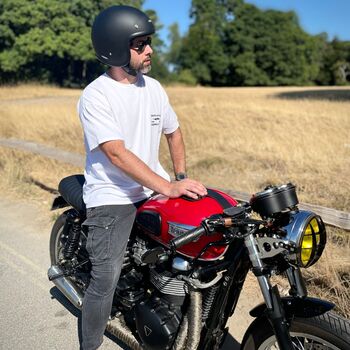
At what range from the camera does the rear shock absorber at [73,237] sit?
10.8 feet

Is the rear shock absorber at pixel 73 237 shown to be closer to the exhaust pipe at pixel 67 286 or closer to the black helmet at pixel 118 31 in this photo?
the exhaust pipe at pixel 67 286

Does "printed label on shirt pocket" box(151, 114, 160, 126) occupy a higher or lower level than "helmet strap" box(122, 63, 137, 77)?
lower

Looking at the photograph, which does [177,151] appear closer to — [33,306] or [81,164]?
[33,306]

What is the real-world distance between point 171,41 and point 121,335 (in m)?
78.0

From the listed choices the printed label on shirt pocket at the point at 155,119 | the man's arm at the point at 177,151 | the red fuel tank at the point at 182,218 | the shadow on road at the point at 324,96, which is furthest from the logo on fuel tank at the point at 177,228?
the shadow on road at the point at 324,96

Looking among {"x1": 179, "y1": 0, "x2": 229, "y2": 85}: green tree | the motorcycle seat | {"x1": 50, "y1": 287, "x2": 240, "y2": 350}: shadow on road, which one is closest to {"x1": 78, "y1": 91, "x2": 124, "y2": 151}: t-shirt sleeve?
the motorcycle seat

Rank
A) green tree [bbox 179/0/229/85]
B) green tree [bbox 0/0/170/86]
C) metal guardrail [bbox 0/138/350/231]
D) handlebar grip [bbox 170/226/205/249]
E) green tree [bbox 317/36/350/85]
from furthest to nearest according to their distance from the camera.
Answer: green tree [bbox 179/0/229/85]
green tree [bbox 317/36/350/85]
green tree [bbox 0/0/170/86]
metal guardrail [bbox 0/138/350/231]
handlebar grip [bbox 170/226/205/249]

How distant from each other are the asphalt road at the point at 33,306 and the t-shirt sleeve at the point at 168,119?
5.22 feet

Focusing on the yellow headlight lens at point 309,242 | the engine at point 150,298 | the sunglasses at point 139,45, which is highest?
the sunglasses at point 139,45

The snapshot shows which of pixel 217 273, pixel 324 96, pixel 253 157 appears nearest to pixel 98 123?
pixel 217 273

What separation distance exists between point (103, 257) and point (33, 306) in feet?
4.97

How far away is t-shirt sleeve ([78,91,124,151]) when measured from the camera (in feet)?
8.37

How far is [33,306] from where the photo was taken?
12.3 ft

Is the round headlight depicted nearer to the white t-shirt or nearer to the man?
the man
